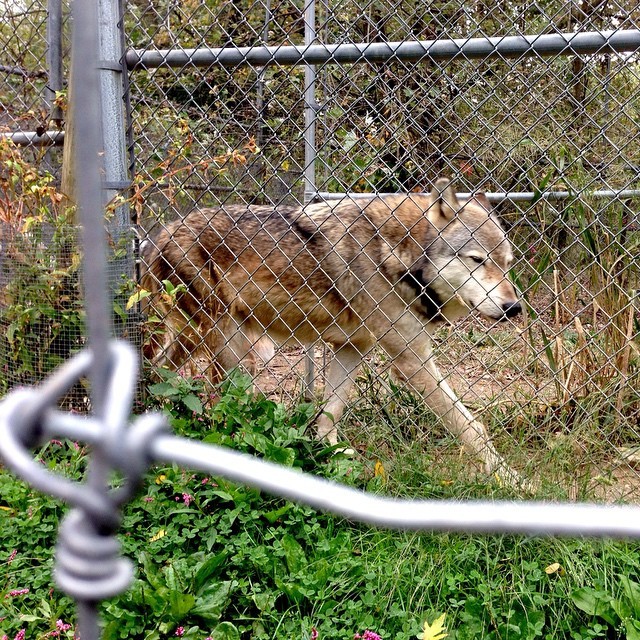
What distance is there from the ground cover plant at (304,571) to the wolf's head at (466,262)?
5.09 feet

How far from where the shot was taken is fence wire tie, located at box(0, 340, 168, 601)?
49 centimetres

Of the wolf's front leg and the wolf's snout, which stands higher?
the wolf's snout

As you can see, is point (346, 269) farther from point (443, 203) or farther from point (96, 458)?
point (96, 458)

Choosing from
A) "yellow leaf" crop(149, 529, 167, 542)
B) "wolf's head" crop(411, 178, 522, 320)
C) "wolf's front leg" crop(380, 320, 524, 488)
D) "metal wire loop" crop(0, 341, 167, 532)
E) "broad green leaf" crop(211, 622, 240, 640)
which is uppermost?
"metal wire loop" crop(0, 341, 167, 532)

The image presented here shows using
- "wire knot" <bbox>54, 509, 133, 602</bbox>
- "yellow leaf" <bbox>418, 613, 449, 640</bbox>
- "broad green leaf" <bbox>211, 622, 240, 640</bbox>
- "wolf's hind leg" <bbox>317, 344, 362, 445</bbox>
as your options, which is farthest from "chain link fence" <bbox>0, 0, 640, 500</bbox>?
"wire knot" <bbox>54, 509, 133, 602</bbox>

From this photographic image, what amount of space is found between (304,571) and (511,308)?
90.1 inches

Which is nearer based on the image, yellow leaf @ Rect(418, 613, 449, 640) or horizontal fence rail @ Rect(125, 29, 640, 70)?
yellow leaf @ Rect(418, 613, 449, 640)

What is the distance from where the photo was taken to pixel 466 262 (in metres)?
4.36

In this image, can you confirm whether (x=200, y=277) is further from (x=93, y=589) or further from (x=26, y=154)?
(x=93, y=589)

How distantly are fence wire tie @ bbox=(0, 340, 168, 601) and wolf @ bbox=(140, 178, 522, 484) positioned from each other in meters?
3.56

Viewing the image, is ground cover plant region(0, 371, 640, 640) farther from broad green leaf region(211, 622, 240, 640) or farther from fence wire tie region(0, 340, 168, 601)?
fence wire tie region(0, 340, 168, 601)

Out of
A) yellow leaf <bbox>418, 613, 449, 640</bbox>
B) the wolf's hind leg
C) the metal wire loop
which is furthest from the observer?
the wolf's hind leg

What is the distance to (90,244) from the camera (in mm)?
483

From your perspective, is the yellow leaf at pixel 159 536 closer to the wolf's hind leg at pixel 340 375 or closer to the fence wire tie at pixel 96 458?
the wolf's hind leg at pixel 340 375
